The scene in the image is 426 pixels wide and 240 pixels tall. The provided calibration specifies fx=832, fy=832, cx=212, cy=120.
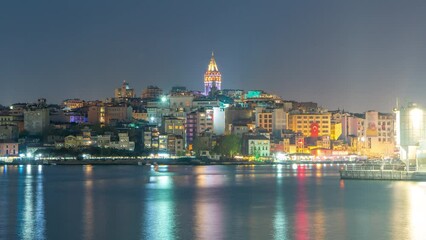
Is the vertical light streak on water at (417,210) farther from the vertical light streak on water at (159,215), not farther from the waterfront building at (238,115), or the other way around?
the waterfront building at (238,115)

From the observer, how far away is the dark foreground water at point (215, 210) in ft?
61.4

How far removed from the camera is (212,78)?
108m

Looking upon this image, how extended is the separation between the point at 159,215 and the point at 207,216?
1.33 m

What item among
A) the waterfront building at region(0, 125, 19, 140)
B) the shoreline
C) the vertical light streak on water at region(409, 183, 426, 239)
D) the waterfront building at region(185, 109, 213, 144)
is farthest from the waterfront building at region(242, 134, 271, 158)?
the vertical light streak on water at region(409, 183, 426, 239)

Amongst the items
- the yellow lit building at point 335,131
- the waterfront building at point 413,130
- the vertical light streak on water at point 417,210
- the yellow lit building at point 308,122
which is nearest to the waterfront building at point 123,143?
the yellow lit building at point 308,122

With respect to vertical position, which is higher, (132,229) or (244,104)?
(244,104)

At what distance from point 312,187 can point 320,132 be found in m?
44.4

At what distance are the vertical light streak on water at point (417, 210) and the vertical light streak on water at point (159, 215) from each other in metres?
5.40

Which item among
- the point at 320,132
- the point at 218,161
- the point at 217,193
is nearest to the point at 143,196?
the point at 217,193

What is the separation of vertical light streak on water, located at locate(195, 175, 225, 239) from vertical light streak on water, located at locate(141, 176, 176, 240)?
645 mm

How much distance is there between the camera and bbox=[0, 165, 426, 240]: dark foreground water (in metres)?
18.7

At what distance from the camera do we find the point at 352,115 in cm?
8188

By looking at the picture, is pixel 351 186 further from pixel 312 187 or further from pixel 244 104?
pixel 244 104

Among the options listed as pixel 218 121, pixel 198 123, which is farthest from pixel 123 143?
pixel 218 121
